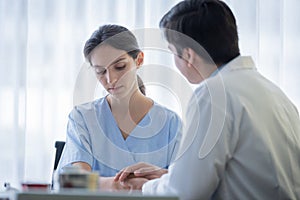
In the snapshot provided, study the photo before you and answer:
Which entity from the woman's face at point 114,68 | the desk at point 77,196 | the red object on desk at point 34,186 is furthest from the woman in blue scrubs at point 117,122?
the desk at point 77,196

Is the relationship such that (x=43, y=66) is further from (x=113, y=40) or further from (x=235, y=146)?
(x=235, y=146)

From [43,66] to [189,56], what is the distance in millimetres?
1348

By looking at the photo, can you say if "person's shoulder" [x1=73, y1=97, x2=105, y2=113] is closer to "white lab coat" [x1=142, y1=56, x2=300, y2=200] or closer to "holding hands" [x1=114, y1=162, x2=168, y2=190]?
"holding hands" [x1=114, y1=162, x2=168, y2=190]

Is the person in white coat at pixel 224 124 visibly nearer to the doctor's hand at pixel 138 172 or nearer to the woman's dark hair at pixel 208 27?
the woman's dark hair at pixel 208 27

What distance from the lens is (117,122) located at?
6.49ft

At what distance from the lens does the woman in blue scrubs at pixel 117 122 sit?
1.90m

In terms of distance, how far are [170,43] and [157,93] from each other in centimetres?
121

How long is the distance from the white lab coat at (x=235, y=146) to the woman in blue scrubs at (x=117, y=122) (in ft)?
1.77

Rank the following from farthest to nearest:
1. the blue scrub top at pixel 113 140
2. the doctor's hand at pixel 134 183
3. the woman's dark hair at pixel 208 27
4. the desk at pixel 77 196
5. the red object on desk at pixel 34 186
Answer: the blue scrub top at pixel 113 140, the doctor's hand at pixel 134 183, the woman's dark hair at pixel 208 27, the red object on desk at pixel 34 186, the desk at pixel 77 196

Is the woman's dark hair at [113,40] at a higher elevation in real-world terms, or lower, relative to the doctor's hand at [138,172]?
higher

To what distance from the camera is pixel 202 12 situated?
1.43 metres

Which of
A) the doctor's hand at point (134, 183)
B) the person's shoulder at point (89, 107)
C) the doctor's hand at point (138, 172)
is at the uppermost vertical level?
the person's shoulder at point (89, 107)

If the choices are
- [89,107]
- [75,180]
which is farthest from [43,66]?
[75,180]

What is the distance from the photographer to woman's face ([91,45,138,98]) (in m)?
1.91
